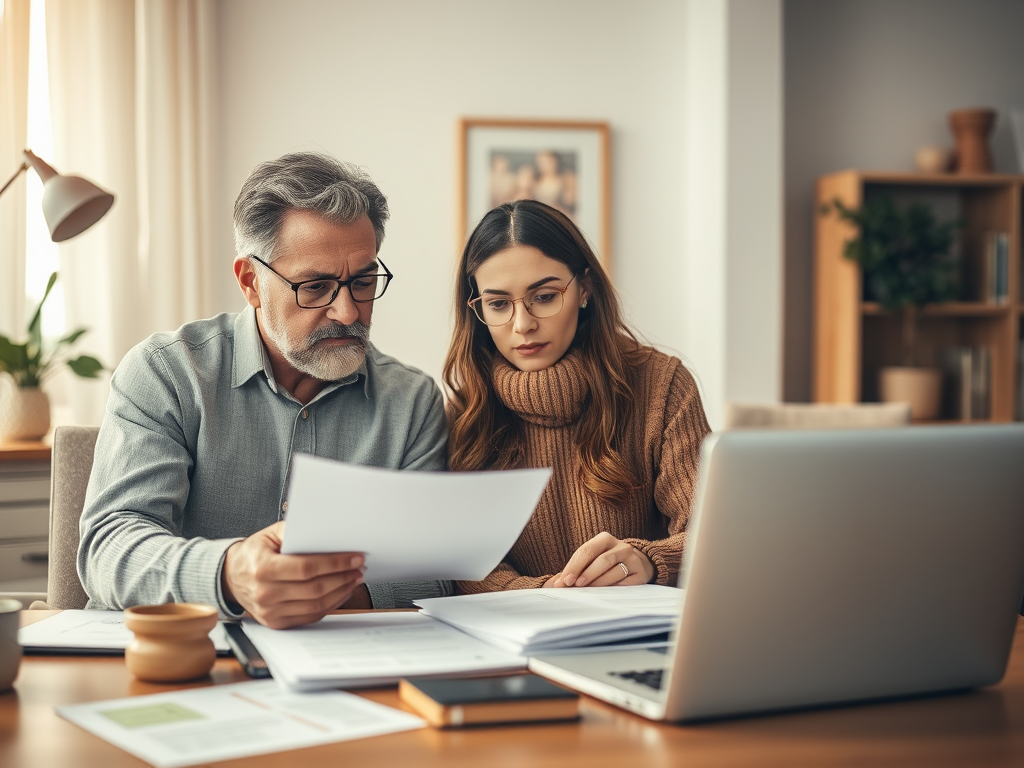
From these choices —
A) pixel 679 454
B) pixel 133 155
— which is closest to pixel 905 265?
pixel 679 454

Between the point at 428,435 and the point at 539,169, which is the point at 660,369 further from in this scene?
A: the point at 539,169

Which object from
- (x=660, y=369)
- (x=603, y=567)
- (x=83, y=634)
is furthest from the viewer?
(x=660, y=369)

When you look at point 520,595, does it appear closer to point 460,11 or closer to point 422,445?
point 422,445

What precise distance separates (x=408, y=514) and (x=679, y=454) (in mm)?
831

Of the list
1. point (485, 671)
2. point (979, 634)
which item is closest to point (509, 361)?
point (485, 671)

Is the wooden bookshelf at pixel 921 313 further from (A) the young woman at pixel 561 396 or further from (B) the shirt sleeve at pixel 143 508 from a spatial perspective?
(B) the shirt sleeve at pixel 143 508

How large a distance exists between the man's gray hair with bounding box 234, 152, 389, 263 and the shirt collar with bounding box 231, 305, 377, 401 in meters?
0.12

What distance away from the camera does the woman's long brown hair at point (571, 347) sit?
1784mm

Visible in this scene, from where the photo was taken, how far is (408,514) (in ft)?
3.41

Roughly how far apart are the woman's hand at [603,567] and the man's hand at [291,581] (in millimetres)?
360

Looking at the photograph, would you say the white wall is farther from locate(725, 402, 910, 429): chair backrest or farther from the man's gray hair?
the man's gray hair

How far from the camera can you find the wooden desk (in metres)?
0.78

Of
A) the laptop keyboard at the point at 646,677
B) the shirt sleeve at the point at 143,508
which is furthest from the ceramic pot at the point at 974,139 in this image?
the laptop keyboard at the point at 646,677

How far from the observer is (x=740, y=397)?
13.2ft
